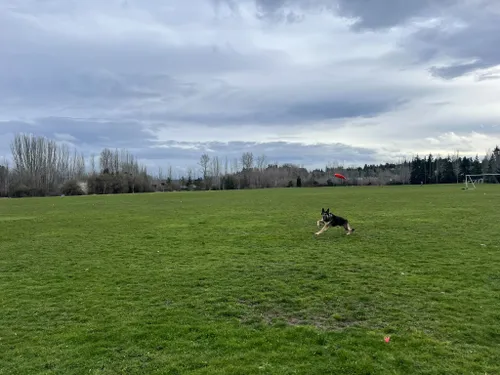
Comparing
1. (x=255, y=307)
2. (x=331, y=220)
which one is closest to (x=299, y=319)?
(x=255, y=307)

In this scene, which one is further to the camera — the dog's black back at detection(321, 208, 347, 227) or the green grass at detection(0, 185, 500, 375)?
the dog's black back at detection(321, 208, 347, 227)

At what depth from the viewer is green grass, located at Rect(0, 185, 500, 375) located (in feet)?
18.1

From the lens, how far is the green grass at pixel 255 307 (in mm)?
5516

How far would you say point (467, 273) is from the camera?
9.95m

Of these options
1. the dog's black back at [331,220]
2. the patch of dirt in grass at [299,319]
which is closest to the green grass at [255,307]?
the patch of dirt in grass at [299,319]

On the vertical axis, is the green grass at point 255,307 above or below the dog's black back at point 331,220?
below

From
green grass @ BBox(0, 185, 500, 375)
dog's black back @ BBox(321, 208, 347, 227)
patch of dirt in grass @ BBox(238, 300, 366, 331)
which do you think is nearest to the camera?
green grass @ BBox(0, 185, 500, 375)

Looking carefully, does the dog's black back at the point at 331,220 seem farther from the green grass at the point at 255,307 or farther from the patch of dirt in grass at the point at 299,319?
the patch of dirt in grass at the point at 299,319

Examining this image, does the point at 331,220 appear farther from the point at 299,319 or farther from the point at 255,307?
the point at 299,319

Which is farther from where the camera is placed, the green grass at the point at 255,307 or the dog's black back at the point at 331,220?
the dog's black back at the point at 331,220

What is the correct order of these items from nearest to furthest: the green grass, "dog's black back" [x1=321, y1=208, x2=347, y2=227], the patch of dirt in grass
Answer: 1. the green grass
2. the patch of dirt in grass
3. "dog's black back" [x1=321, y1=208, x2=347, y2=227]

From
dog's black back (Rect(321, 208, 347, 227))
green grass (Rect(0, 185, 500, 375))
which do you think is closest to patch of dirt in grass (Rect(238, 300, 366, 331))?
green grass (Rect(0, 185, 500, 375))

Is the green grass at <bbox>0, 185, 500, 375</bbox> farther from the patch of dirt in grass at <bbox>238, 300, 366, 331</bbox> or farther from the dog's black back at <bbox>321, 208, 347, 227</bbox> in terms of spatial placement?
the dog's black back at <bbox>321, 208, 347, 227</bbox>

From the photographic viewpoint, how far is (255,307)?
7.80 metres
